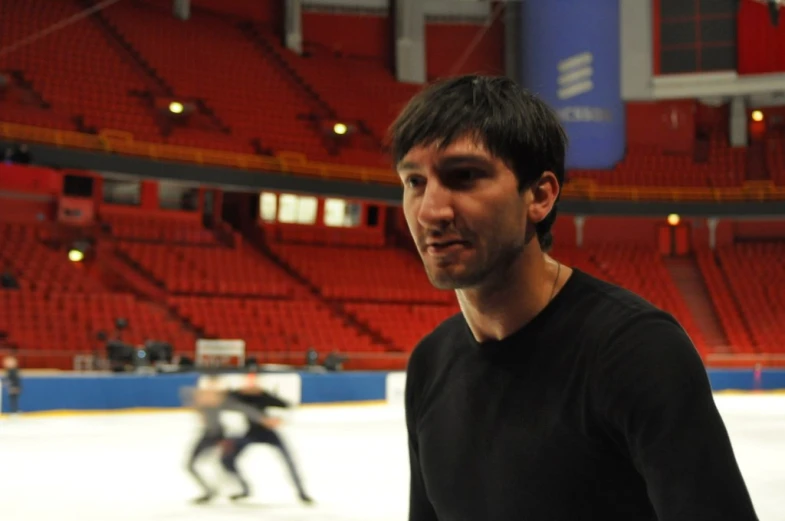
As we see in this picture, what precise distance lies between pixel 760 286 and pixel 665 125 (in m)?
7.14

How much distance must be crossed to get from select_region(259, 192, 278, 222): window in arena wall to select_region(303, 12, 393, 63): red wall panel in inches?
313

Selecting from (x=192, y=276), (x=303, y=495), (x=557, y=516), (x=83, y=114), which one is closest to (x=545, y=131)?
(x=557, y=516)

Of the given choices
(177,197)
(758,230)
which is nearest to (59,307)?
(177,197)

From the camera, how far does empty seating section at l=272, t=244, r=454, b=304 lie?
25.5 m

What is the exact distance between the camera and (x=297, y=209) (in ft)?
93.8

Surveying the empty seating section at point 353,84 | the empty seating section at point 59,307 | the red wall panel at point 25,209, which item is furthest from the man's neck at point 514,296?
the empty seating section at point 353,84

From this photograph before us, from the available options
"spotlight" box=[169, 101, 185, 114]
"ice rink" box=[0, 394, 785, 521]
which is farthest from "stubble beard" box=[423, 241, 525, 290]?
"spotlight" box=[169, 101, 185, 114]

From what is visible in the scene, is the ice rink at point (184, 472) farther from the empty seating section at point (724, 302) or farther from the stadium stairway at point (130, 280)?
the empty seating section at point (724, 302)

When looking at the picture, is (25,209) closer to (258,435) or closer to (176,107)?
(176,107)

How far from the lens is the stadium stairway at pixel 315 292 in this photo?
23.7 meters

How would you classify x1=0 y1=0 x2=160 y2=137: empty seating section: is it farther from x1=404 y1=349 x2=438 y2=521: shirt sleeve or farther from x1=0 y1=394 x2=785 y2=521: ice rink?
x1=404 y1=349 x2=438 y2=521: shirt sleeve

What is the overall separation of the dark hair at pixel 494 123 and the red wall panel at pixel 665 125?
32551mm

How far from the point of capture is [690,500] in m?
1.27

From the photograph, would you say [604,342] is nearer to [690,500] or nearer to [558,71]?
[690,500]
